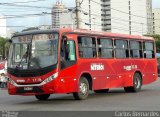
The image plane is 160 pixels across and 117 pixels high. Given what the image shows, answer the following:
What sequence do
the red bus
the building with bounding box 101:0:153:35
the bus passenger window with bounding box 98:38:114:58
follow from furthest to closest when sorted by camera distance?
the building with bounding box 101:0:153:35
the bus passenger window with bounding box 98:38:114:58
the red bus

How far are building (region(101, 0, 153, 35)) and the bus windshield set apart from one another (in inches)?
1900

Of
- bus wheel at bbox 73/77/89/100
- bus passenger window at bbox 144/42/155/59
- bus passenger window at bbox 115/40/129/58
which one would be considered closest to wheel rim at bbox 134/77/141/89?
bus passenger window at bbox 115/40/129/58

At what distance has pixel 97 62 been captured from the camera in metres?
19.6

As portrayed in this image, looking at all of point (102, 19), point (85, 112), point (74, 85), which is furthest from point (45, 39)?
point (102, 19)

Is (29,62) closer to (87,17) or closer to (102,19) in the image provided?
(87,17)

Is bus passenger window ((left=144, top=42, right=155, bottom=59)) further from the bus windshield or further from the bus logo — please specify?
the bus windshield

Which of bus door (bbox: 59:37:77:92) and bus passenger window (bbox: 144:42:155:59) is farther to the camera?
bus passenger window (bbox: 144:42:155:59)

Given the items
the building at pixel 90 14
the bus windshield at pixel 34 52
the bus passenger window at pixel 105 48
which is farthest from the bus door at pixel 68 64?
the building at pixel 90 14

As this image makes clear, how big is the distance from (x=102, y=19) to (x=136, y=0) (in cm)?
1019

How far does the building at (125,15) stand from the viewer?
7150 cm

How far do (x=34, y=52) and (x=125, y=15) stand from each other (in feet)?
205

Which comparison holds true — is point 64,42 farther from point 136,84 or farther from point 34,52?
point 136,84

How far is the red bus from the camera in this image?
670 inches

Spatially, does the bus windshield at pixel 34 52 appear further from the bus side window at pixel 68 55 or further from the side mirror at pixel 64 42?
the bus side window at pixel 68 55
